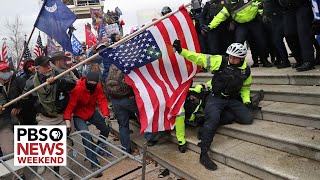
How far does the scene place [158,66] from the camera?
3.94 meters

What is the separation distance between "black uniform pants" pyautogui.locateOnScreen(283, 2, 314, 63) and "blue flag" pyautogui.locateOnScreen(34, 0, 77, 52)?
13.3 feet

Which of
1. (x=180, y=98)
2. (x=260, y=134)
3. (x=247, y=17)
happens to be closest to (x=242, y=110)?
(x=260, y=134)

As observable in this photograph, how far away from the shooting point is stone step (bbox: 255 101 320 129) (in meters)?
4.02

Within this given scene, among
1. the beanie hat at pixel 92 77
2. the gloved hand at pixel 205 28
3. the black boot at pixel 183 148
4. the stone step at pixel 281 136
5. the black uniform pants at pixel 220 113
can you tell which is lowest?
the black boot at pixel 183 148

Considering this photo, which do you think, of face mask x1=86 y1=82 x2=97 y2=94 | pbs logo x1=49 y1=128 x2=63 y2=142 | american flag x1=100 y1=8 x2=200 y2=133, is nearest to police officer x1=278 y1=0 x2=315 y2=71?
american flag x1=100 y1=8 x2=200 y2=133

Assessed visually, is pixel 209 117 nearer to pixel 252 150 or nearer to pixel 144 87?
pixel 252 150

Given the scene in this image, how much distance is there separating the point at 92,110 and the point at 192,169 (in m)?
2.23

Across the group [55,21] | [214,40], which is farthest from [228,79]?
[55,21]

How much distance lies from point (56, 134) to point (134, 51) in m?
1.67

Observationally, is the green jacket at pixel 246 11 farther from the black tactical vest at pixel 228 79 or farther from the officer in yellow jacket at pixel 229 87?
the black tactical vest at pixel 228 79

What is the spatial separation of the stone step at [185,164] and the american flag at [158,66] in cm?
75

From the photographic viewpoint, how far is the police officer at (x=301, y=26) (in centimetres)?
489

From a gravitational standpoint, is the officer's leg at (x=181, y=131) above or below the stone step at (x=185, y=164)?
above

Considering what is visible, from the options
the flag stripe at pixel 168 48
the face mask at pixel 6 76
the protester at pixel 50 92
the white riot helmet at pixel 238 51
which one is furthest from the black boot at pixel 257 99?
the face mask at pixel 6 76
